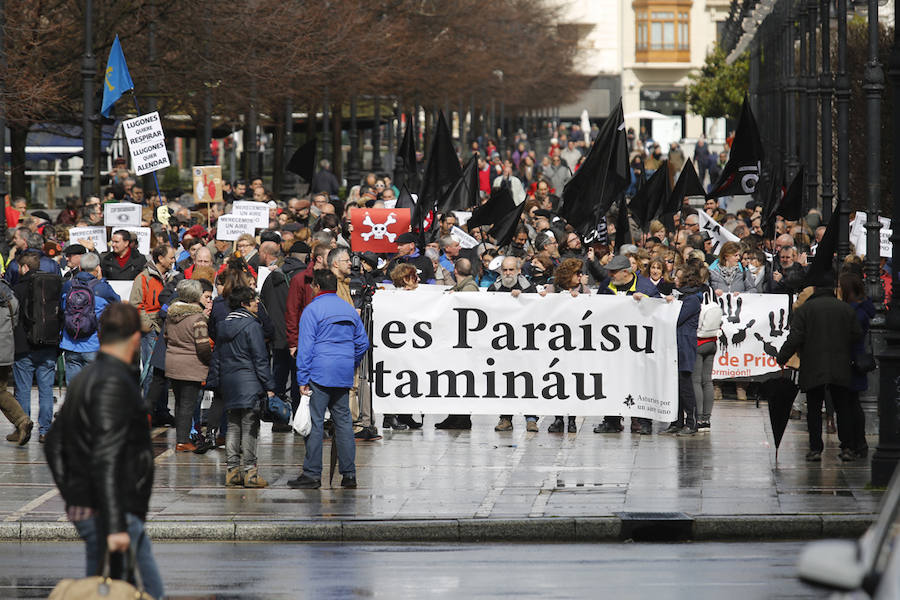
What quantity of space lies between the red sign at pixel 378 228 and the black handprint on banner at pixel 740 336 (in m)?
3.67

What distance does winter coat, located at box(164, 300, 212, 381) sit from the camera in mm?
14750

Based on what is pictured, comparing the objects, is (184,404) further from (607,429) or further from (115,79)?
(115,79)

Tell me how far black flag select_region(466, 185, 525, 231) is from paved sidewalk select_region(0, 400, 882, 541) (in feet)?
14.2

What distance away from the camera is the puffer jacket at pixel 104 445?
7.16 m

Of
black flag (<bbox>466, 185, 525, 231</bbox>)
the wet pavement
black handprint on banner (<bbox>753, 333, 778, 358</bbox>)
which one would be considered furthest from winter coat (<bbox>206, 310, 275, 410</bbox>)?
black flag (<bbox>466, 185, 525, 231</bbox>)

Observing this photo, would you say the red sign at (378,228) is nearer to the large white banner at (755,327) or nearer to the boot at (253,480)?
the large white banner at (755,327)

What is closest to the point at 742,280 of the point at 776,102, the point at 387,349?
the point at 387,349

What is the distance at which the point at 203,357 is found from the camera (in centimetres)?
1441

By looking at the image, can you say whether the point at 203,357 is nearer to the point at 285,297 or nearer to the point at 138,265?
the point at 285,297

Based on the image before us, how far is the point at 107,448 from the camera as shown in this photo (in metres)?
7.17

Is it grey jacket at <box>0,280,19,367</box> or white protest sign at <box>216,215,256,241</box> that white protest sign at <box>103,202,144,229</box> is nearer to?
white protest sign at <box>216,215,256,241</box>

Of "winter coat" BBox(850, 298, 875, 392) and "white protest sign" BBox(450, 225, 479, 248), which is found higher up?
"white protest sign" BBox(450, 225, 479, 248)

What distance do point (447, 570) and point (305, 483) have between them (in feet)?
9.73

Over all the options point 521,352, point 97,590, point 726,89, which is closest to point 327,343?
point 521,352
